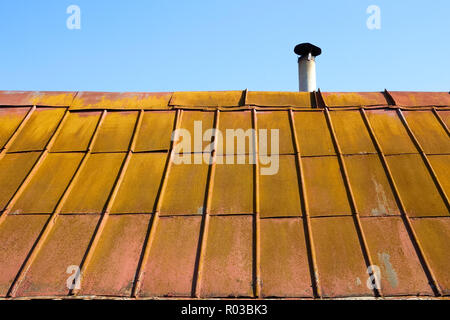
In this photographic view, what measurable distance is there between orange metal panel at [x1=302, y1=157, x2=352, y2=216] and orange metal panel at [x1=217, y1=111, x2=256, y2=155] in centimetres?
86

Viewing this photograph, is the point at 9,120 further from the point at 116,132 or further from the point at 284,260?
the point at 284,260

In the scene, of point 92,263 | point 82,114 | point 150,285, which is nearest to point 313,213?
point 150,285

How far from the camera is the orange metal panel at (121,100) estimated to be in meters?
7.22

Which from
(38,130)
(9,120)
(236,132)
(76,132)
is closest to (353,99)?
(236,132)

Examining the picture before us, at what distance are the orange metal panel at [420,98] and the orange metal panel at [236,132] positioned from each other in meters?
2.57

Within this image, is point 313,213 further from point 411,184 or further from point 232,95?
point 232,95

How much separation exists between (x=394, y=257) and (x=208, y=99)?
13.4 ft

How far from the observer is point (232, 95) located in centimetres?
741

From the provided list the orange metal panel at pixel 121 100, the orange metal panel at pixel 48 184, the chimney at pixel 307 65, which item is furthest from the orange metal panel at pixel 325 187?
the chimney at pixel 307 65

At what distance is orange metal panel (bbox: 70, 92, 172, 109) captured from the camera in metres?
7.22

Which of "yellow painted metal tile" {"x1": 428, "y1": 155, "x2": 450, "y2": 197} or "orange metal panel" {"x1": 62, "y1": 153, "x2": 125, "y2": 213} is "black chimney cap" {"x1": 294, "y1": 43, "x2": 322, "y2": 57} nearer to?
"yellow painted metal tile" {"x1": 428, "y1": 155, "x2": 450, "y2": 197}

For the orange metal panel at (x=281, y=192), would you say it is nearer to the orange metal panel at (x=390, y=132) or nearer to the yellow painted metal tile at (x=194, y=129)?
the yellow painted metal tile at (x=194, y=129)

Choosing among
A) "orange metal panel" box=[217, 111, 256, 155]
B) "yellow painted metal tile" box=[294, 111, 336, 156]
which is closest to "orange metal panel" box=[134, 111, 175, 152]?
"orange metal panel" box=[217, 111, 256, 155]
